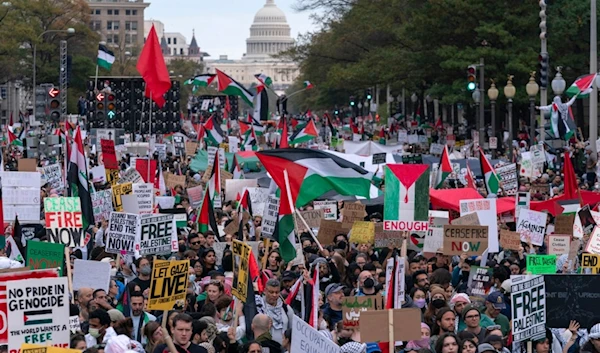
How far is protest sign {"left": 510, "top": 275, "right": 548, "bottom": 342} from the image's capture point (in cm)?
1175

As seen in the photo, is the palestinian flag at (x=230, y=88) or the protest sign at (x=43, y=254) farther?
the palestinian flag at (x=230, y=88)

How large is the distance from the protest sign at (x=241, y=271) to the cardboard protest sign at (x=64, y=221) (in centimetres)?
403

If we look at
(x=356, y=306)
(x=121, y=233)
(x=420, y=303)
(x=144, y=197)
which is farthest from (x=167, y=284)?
(x=144, y=197)

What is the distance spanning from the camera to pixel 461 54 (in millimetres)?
50500

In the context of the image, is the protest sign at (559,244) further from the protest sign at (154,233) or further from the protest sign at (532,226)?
the protest sign at (154,233)

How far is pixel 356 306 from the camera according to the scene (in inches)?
508

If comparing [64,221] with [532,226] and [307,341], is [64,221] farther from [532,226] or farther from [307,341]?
[307,341]

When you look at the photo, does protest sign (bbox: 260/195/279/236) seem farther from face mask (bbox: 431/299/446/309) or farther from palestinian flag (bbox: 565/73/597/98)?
palestinian flag (bbox: 565/73/597/98)

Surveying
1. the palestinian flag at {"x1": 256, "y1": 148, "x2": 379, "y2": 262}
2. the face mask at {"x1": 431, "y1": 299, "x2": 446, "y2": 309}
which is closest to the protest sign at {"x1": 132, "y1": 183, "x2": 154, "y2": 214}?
the palestinian flag at {"x1": 256, "y1": 148, "x2": 379, "y2": 262}

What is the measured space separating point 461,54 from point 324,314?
37564mm

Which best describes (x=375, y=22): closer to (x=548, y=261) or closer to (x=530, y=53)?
(x=530, y=53)

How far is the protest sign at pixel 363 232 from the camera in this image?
18.8 meters

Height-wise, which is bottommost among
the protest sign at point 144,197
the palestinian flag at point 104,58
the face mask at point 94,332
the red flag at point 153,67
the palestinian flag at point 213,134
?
the face mask at point 94,332

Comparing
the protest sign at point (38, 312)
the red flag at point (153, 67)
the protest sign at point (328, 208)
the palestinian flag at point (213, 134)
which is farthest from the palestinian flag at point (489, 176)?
the protest sign at point (38, 312)
